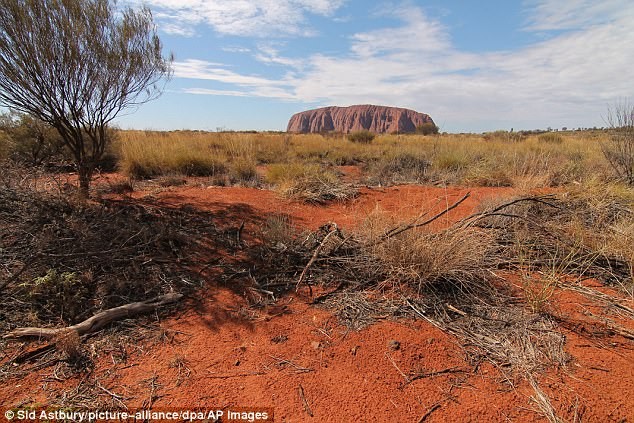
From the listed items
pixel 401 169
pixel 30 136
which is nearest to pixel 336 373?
pixel 401 169

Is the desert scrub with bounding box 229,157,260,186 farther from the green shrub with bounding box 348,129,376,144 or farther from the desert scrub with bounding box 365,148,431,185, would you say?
the green shrub with bounding box 348,129,376,144

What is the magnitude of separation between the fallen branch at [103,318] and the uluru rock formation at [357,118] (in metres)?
57.0

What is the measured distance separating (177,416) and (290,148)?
12.8 meters


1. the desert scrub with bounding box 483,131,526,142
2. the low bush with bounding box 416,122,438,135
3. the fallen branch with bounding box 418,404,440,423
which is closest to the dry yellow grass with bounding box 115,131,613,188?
the fallen branch with bounding box 418,404,440,423

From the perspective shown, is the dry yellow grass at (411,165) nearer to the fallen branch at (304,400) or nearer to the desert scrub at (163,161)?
the desert scrub at (163,161)

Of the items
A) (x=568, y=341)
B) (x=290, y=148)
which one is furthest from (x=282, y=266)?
(x=290, y=148)

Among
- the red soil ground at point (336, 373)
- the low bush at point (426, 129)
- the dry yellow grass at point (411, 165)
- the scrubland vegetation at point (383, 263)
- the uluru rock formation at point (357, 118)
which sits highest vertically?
the uluru rock formation at point (357, 118)

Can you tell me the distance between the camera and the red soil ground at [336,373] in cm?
161

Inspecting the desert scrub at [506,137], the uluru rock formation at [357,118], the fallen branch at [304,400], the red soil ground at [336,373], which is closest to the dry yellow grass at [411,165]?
the red soil ground at [336,373]

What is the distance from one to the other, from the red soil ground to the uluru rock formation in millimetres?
57154

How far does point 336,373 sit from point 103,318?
168cm

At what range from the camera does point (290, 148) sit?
1380 centimetres

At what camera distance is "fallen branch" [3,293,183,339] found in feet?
6.86

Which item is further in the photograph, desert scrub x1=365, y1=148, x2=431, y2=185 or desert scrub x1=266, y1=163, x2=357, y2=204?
desert scrub x1=365, y1=148, x2=431, y2=185
